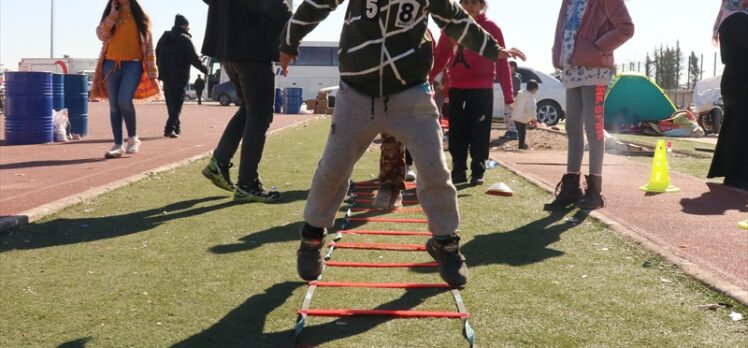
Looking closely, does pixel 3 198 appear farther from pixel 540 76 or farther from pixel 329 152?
pixel 540 76

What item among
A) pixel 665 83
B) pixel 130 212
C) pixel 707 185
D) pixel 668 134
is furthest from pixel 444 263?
pixel 665 83

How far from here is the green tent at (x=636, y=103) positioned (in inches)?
890

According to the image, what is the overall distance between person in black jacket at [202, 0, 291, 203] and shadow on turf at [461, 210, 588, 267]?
222cm

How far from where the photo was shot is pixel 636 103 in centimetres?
2277

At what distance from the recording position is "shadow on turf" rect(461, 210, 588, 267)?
4.79 meters

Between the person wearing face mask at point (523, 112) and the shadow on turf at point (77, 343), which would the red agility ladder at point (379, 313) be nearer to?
the shadow on turf at point (77, 343)

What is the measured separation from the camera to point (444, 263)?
4.00 meters

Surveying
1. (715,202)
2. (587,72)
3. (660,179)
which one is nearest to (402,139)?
(587,72)

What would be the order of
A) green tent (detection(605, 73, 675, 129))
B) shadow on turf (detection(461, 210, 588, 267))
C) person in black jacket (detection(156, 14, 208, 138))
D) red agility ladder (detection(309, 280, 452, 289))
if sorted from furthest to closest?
green tent (detection(605, 73, 675, 129))
person in black jacket (detection(156, 14, 208, 138))
shadow on turf (detection(461, 210, 588, 267))
red agility ladder (detection(309, 280, 452, 289))

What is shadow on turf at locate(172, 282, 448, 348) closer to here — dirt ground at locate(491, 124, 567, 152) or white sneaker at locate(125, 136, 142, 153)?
white sneaker at locate(125, 136, 142, 153)

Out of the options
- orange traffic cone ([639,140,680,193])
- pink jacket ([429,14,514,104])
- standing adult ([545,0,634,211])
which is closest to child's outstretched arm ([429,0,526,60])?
standing adult ([545,0,634,211])

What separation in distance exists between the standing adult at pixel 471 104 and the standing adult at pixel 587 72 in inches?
58.4

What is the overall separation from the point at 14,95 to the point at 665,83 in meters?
44.8

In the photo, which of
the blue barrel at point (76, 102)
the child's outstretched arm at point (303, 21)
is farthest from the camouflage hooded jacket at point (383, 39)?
the blue barrel at point (76, 102)
